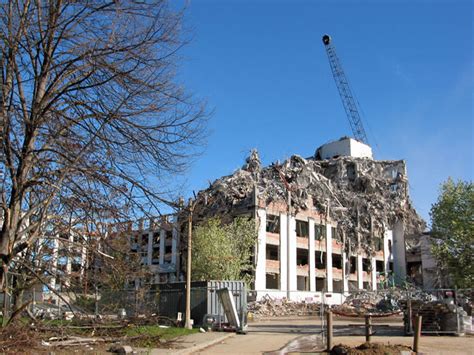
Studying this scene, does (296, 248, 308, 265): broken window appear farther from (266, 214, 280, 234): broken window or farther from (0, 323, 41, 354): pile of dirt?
(0, 323, 41, 354): pile of dirt

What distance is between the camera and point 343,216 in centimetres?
7081

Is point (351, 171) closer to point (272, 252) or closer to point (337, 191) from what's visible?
point (337, 191)

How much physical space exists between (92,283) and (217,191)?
48171mm

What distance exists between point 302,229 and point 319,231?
3113mm

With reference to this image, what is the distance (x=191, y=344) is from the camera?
16.4 m

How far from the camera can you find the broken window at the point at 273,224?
57.3 metres

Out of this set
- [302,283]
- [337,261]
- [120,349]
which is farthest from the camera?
[337,261]

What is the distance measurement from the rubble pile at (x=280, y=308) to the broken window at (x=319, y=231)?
1233cm

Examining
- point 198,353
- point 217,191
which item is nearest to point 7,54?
point 198,353

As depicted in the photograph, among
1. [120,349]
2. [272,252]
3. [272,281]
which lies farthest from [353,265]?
[120,349]

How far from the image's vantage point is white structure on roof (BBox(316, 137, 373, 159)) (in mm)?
93375

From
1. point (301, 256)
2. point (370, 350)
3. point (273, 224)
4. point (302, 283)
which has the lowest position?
point (370, 350)

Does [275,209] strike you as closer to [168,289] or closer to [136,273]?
[168,289]

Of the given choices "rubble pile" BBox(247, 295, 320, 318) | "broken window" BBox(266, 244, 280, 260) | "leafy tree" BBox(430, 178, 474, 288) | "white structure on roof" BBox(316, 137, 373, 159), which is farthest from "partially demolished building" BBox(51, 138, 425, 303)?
"leafy tree" BBox(430, 178, 474, 288)
